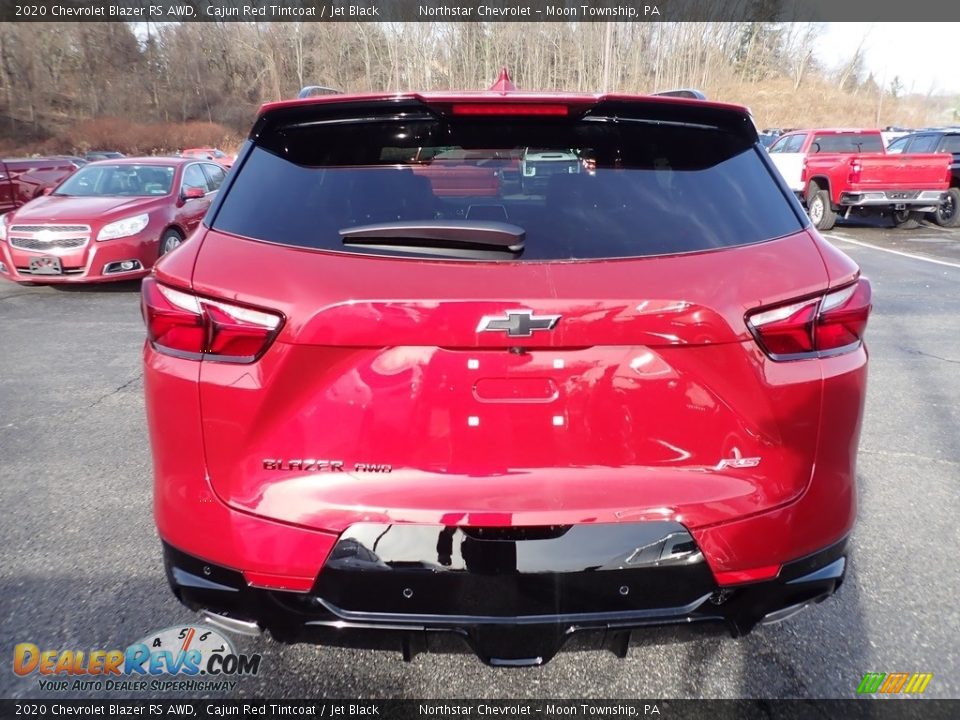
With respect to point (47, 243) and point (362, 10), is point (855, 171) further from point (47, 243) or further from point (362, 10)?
point (362, 10)

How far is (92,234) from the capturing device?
7.95m

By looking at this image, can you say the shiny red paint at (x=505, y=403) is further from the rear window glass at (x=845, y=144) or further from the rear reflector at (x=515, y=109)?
the rear window glass at (x=845, y=144)

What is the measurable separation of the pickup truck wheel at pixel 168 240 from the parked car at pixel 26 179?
7875mm

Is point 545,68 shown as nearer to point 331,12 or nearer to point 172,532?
point 331,12

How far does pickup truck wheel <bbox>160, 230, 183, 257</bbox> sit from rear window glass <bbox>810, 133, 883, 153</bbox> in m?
14.3

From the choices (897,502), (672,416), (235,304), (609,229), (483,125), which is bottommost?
Answer: (897,502)

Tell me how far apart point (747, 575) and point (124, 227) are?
8.48m

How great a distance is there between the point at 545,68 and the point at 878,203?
5199cm

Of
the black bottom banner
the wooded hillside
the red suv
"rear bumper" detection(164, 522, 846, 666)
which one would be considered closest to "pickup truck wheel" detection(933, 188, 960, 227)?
the black bottom banner

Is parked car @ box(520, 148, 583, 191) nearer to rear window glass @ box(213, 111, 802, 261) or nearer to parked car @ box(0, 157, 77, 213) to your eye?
rear window glass @ box(213, 111, 802, 261)

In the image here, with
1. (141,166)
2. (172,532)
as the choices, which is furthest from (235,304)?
(141,166)

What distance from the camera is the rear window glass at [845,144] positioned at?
15.9 metres

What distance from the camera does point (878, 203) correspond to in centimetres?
1352

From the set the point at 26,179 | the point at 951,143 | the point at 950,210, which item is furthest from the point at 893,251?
the point at 26,179
